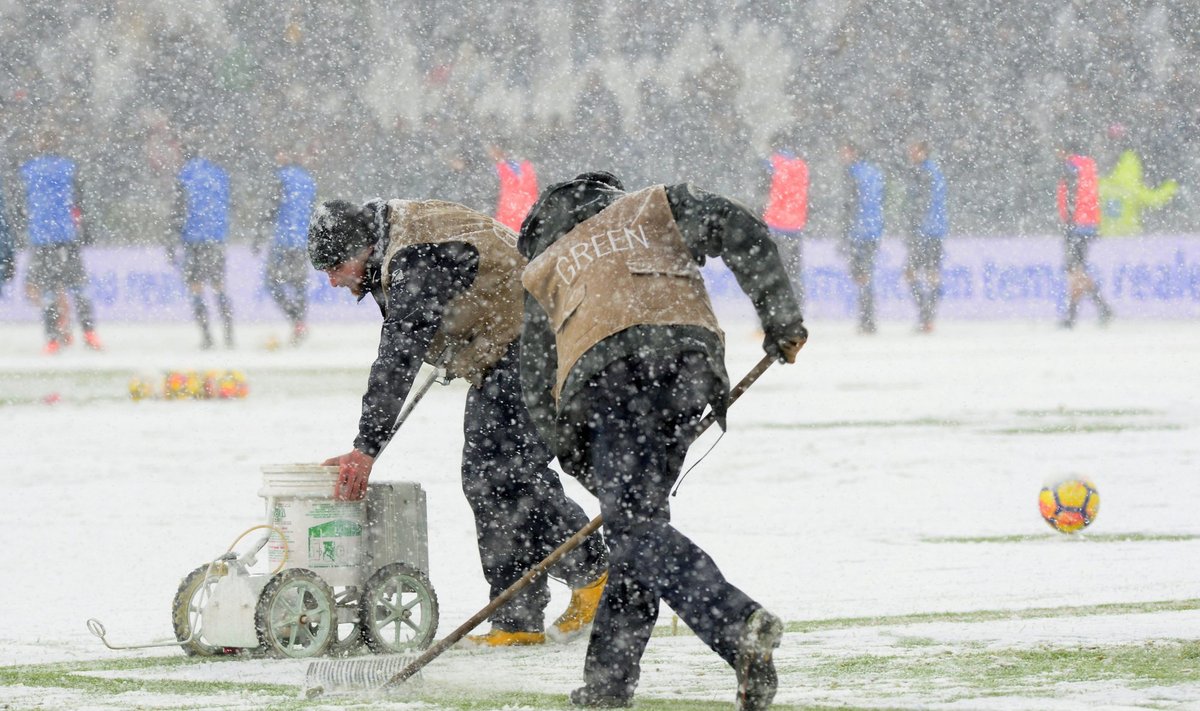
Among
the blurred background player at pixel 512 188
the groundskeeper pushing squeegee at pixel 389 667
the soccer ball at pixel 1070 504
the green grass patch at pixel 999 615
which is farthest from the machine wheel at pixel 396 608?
the blurred background player at pixel 512 188

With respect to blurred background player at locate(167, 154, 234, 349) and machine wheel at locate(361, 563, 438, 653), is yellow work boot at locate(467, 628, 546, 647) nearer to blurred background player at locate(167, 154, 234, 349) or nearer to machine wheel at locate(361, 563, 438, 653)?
machine wheel at locate(361, 563, 438, 653)

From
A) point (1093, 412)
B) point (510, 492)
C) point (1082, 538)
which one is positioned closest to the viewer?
point (510, 492)

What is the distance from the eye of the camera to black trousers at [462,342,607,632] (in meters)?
5.21

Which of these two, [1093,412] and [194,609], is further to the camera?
[1093,412]

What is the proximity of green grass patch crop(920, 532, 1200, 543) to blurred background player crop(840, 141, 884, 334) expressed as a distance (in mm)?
11772

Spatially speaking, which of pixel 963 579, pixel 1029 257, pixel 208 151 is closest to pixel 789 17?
pixel 1029 257

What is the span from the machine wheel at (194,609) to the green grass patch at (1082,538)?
3118 millimetres

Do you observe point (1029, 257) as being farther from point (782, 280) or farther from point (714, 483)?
point (782, 280)

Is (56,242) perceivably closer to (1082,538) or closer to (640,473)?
(1082,538)

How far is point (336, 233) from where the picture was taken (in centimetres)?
500

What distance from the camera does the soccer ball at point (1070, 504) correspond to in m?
7.27

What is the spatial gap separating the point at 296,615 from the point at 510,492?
0.69 metres

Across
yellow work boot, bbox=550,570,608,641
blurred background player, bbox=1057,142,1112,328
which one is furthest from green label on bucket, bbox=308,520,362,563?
blurred background player, bbox=1057,142,1112,328

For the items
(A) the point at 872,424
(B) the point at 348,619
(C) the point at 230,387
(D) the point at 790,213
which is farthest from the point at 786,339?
(D) the point at 790,213
